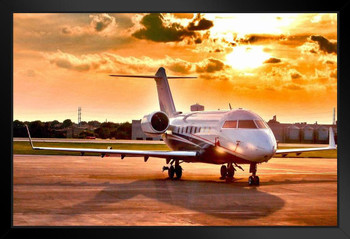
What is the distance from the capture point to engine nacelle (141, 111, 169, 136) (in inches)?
957

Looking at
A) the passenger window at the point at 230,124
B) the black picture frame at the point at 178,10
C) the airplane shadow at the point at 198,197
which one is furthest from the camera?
the passenger window at the point at 230,124

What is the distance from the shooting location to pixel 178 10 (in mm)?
9094

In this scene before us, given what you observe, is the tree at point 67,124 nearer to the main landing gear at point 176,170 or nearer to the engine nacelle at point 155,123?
the engine nacelle at point 155,123

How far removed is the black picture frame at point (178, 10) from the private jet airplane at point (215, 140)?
361 inches

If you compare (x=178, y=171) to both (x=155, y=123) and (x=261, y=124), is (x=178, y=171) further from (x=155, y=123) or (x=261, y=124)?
(x=261, y=124)

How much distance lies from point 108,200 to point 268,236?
25.7 ft

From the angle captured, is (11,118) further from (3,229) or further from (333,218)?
(333,218)

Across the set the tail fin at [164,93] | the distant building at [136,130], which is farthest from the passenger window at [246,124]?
the distant building at [136,130]

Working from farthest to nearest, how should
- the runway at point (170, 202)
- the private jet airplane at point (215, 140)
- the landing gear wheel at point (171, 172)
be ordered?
the landing gear wheel at point (171, 172), the private jet airplane at point (215, 140), the runway at point (170, 202)

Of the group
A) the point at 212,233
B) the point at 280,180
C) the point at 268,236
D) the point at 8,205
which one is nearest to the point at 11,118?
the point at 8,205

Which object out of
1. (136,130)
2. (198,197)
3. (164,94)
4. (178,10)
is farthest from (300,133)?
(178,10)

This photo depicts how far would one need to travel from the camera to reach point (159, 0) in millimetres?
9016

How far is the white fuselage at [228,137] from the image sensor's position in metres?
18.5

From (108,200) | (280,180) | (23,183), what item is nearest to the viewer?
(108,200)
